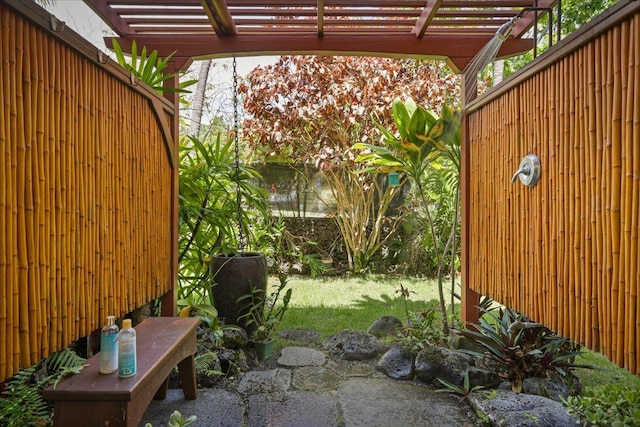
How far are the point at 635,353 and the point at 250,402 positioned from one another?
1.80m

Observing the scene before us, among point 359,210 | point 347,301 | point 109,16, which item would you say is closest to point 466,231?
point 347,301

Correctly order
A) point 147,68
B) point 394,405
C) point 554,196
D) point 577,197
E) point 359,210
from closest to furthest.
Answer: point 577,197 < point 554,196 < point 394,405 < point 147,68 < point 359,210

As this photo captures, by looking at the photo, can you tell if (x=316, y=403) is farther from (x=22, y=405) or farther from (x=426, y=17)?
(x=426, y=17)

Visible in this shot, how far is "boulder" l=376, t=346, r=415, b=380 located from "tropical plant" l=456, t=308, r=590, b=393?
0.39 metres

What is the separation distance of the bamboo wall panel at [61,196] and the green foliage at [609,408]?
213 cm

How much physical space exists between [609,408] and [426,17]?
2.38 meters

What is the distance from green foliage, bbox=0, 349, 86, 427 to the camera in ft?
4.81

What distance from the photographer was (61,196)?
5.10ft

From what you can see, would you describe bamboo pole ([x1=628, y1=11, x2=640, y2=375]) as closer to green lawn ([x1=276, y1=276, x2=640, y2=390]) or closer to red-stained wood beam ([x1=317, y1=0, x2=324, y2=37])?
green lawn ([x1=276, y1=276, x2=640, y2=390])

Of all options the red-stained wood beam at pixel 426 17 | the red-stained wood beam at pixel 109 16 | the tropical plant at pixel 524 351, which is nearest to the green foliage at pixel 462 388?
the tropical plant at pixel 524 351

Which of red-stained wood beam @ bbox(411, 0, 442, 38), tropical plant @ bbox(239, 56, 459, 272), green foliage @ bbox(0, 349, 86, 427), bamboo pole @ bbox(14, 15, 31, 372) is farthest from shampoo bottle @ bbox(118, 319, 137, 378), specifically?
tropical plant @ bbox(239, 56, 459, 272)

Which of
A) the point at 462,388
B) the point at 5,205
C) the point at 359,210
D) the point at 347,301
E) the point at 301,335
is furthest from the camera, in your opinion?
the point at 359,210

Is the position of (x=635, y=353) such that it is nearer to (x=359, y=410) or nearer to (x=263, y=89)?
(x=359, y=410)

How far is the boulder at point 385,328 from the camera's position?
11.6 ft
